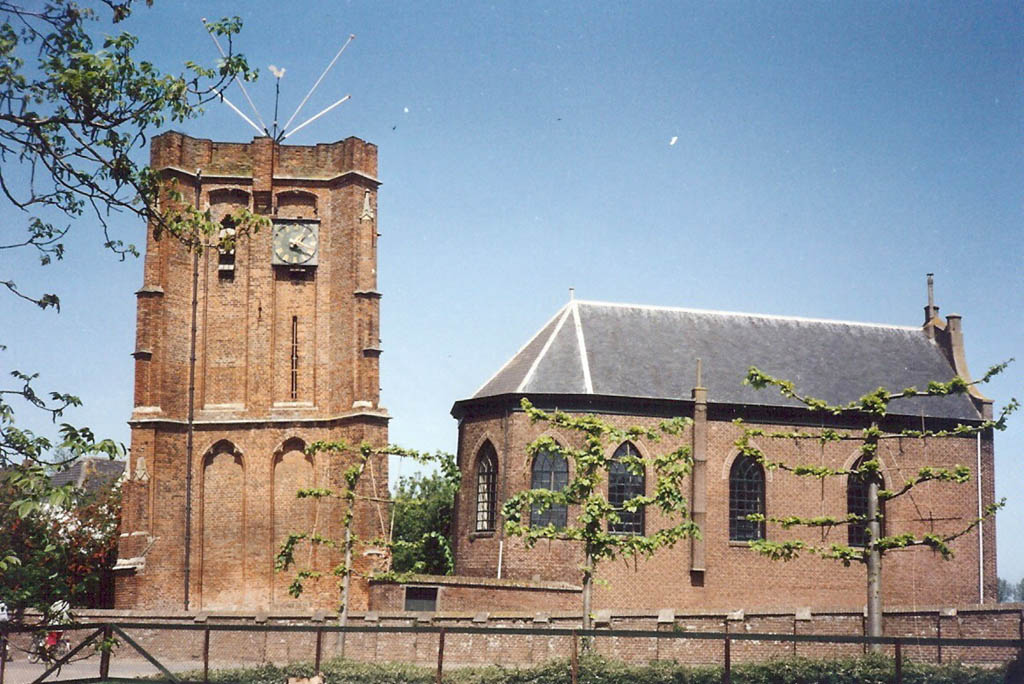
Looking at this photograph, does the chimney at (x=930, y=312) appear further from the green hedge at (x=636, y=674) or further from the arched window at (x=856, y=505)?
the green hedge at (x=636, y=674)

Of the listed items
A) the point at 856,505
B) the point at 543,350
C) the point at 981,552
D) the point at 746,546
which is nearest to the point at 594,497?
the point at 746,546

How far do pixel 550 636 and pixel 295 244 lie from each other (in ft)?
55.9

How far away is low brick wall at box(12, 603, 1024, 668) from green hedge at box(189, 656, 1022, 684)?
7.90 ft

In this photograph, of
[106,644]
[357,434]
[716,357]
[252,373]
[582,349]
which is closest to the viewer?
[106,644]

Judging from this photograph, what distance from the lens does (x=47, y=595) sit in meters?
11.1

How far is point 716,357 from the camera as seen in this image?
3938cm

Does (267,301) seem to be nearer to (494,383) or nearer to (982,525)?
(494,383)

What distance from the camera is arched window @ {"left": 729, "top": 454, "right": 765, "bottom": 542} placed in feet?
122

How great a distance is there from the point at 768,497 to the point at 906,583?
5.70 meters

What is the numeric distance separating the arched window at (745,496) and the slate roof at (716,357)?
7.17ft

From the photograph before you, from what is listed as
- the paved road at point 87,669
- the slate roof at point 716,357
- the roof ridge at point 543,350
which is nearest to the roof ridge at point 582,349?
the slate roof at point 716,357

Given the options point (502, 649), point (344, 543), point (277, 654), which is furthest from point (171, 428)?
point (502, 649)

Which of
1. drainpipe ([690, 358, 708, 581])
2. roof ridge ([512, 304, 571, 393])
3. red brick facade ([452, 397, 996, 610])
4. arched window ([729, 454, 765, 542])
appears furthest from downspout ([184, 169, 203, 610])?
arched window ([729, 454, 765, 542])

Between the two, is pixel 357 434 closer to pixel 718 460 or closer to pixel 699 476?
pixel 699 476
